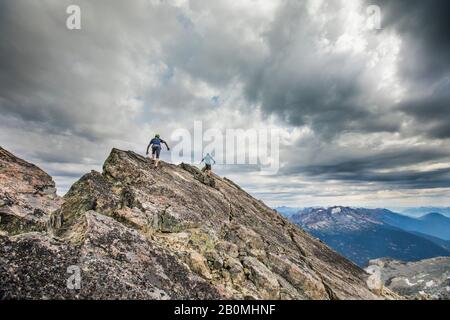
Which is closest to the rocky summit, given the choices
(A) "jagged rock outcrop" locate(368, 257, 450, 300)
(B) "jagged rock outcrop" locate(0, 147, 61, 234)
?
(B) "jagged rock outcrop" locate(0, 147, 61, 234)

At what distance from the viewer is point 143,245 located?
17.0 meters

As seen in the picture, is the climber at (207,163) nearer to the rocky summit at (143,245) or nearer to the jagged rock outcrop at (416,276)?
the rocky summit at (143,245)

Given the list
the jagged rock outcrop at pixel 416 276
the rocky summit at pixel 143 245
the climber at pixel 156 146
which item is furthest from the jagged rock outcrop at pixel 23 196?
the jagged rock outcrop at pixel 416 276

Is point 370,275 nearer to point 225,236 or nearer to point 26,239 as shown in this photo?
point 225,236

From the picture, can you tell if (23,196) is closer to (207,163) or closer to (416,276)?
(207,163)

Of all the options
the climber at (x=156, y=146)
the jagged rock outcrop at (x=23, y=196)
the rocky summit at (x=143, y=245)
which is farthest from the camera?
the climber at (x=156, y=146)

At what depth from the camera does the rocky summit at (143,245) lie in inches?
522

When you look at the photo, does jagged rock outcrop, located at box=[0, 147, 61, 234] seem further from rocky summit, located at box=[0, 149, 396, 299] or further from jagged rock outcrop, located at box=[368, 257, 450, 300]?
jagged rock outcrop, located at box=[368, 257, 450, 300]

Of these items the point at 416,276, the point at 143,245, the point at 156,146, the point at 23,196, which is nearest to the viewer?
the point at 143,245

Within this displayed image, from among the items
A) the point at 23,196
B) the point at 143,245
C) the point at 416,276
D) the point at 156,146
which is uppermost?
the point at 156,146

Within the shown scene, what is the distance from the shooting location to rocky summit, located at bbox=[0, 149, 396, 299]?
43.5ft

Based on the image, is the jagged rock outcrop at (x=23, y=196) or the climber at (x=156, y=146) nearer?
the jagged rock outcrop at (x=23, y=196)

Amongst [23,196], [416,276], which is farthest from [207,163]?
[416,276]
